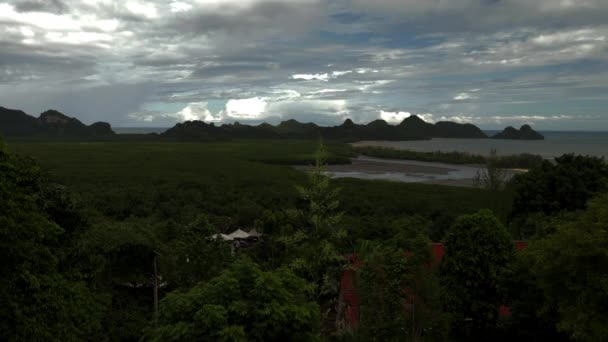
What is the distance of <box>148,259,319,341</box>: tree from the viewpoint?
10.4m

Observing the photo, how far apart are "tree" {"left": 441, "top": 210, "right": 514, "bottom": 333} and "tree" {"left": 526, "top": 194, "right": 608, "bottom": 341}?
10.8ft

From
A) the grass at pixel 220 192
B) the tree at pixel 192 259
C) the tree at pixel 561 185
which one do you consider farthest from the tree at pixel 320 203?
the tree at pixel 561 185

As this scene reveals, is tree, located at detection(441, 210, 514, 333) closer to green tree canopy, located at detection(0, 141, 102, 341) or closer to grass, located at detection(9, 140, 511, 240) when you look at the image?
grass, located at detection(9, 140, 511, 240)

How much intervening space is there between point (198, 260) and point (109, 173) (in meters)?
69.3

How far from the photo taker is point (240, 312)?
10617 millimetres

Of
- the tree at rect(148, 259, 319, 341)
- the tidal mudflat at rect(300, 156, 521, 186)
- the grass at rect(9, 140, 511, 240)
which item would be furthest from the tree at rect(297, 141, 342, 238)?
the tidal mudflat at rect(300, 156, 521, 186)

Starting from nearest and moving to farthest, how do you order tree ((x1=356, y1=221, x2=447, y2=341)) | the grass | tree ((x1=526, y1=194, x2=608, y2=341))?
tree ((x1=526, y1=194, x2=608, y2=341)), tree ((x1=356, y1=221, x2=447, y2=341)), the grass

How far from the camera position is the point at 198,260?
76.5ft

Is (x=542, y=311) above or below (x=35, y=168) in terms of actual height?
below

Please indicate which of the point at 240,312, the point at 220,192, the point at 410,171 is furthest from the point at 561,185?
the point at 410,171

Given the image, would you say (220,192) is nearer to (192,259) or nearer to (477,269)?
(192,259)

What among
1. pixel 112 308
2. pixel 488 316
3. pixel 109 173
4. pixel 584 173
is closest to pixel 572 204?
pixel 584 173

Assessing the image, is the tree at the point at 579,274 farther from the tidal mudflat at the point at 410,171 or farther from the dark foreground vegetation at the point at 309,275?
the tidal mudflat at the point at 410,171

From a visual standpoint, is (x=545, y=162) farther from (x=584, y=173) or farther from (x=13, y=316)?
(x=13, y=316)
